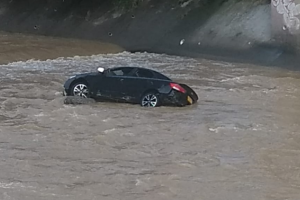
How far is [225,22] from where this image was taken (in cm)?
3547

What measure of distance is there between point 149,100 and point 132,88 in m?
0.63

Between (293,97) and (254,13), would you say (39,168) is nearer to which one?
(293,97)

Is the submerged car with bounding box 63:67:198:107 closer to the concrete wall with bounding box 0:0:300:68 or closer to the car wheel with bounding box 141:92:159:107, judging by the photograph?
the car wheel with bounding box 141:92:159:107

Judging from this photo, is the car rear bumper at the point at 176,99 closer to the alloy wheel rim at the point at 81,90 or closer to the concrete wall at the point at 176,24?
the alloy wheel rim at the point at 81,90

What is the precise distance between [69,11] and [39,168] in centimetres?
3370

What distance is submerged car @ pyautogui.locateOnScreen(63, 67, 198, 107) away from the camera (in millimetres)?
19438

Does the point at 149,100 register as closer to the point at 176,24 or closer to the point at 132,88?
the point at 132,88

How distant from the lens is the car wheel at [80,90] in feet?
66.0

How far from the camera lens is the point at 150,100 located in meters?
19.5

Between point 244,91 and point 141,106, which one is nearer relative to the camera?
point 141,106

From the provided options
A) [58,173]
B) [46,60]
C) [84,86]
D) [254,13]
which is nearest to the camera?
[58,173]

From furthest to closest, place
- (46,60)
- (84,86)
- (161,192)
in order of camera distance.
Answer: (46,60) < (84,86) < (161,192)

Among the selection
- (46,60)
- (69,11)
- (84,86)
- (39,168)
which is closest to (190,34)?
(46,60)

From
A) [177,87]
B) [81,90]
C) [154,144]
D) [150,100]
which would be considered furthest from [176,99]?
[154,144]
